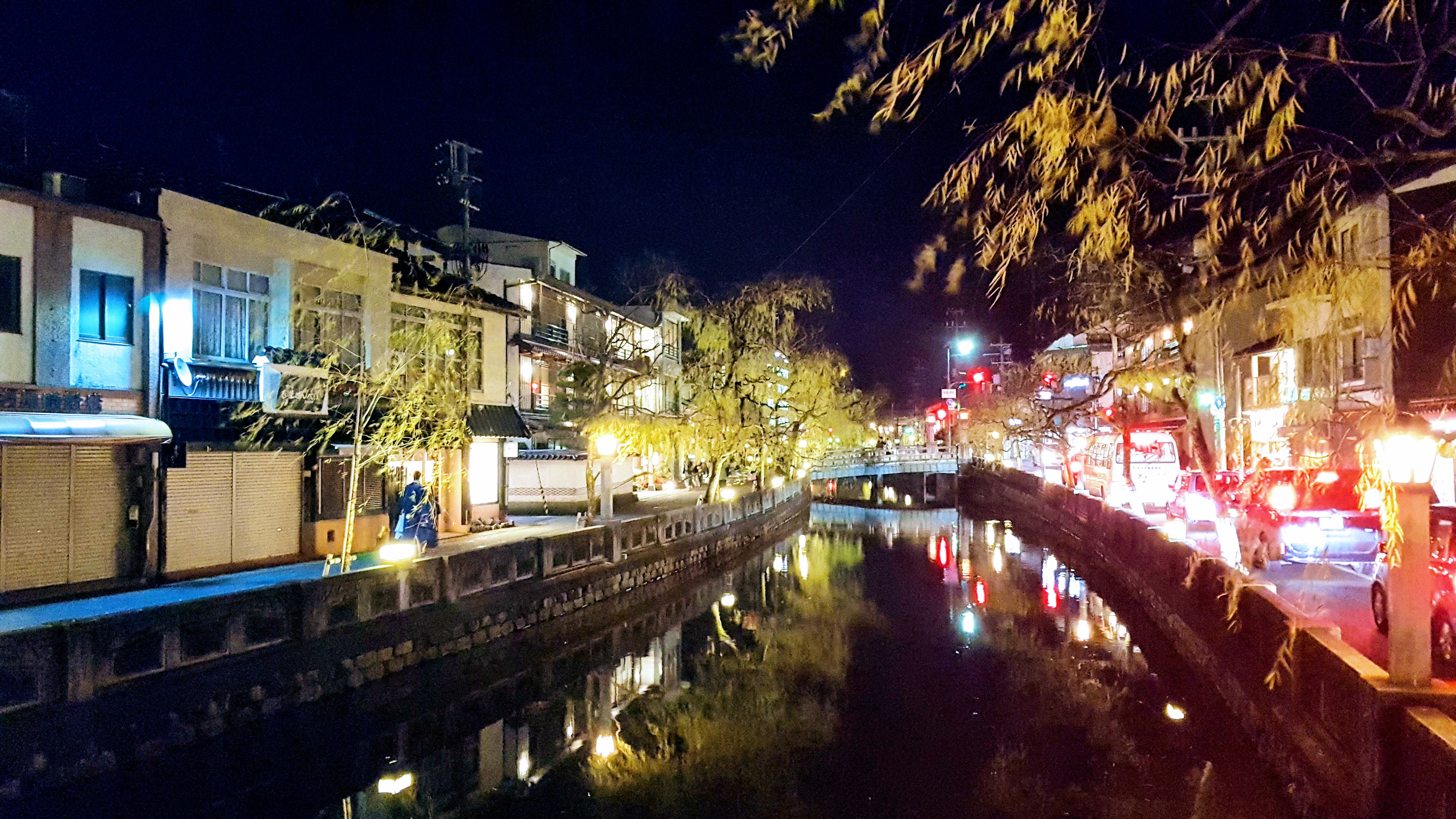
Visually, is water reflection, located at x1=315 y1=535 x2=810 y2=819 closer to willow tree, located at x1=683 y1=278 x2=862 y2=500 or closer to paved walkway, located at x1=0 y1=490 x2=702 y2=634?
paved walkway, located at x1=0 y1=490 x2=702 y2=634

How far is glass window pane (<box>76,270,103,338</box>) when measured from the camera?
15695 mm

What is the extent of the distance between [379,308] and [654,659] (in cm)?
1070

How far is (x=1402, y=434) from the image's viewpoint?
328 inches

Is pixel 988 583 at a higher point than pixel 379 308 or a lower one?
lower

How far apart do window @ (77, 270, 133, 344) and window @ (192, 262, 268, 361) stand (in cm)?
127

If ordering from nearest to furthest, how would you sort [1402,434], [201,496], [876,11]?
[876,11], [1402,434], [201,496]

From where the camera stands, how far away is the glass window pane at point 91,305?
15.7 m

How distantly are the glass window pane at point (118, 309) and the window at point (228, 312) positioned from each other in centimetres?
122

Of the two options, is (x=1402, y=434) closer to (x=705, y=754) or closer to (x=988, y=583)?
(x=705, y=754)

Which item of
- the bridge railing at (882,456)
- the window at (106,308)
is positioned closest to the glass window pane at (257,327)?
the window at (106,308)

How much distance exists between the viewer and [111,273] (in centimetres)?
1614

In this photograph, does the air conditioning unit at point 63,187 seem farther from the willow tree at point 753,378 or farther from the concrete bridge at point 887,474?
the concrete bridge at point 887,474

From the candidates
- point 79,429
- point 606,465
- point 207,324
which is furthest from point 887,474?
point 79,429

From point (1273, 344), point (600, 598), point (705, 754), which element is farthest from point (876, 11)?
point (1273, 344)
